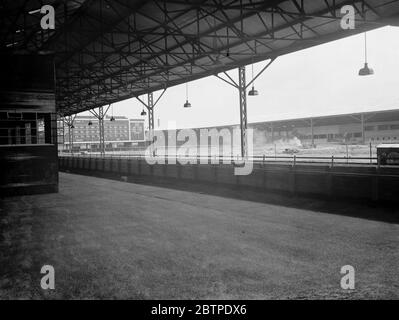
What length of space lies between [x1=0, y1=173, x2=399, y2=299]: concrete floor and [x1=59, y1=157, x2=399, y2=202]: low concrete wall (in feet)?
5.83

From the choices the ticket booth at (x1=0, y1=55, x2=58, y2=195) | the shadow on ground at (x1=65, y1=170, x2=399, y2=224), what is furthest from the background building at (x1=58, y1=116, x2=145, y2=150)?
the shadow on ground at (x1=65, y1=170, x2=399, y2=224)

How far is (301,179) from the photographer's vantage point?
17.1 meters

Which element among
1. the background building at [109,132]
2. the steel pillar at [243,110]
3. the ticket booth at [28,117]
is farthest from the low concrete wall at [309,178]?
the background building at [109,132]

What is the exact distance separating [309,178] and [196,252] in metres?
10.1

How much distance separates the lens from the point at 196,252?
8.32m

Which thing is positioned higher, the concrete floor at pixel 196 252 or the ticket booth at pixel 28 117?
the ticket booth at pixel 28 117

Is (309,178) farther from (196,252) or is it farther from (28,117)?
(28,117)

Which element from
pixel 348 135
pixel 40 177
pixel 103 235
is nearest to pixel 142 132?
pixel 348 135

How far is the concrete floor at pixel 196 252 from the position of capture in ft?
20.4

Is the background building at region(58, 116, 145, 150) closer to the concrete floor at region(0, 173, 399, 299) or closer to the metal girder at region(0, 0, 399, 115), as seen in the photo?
the metal girder at region(0, 0, 399, 115)

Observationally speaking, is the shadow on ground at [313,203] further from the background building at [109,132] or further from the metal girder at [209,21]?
the background building at [109,132]

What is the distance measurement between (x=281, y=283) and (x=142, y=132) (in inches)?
5595

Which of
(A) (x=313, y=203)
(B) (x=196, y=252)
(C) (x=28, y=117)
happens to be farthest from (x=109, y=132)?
(B) (x=196, y=252)

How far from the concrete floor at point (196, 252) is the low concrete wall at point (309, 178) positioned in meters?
1.78
